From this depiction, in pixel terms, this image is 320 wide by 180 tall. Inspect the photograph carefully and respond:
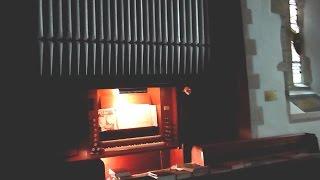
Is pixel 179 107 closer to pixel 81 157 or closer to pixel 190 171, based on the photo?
pixel 190 171

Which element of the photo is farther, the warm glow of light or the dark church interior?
the warm glow of light

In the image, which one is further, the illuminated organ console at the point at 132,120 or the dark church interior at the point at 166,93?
the illuminated organ console at the point at 132,120

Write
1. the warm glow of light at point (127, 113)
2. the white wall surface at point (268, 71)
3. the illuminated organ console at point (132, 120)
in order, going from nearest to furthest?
the illuminated organ console at point (132, 120) → the warm glow of light at point (127, 113) → the white wall surface at point (268, 71)

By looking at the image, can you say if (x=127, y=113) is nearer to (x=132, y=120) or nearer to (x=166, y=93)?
(x=132, y=120)

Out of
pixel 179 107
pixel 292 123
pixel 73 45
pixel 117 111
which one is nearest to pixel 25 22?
pixel 73 45

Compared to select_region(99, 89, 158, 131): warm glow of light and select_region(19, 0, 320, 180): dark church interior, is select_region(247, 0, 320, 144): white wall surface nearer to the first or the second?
select_region(19, 0, 320, 180): dark church interior

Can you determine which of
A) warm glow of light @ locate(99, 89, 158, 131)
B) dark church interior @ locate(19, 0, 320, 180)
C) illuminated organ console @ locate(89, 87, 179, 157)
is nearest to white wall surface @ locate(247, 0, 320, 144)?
dark church interior @ locate(19, 0, 320, 180)

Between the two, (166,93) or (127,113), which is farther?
(166,93)

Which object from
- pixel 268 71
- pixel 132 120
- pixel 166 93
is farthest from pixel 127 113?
pixel 268 71

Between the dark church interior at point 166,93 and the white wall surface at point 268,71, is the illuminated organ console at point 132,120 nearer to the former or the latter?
the dark church interior at point 166,93

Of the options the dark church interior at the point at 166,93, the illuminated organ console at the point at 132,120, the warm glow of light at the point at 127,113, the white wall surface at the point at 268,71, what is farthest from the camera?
the white wall surface at the point at 268,71

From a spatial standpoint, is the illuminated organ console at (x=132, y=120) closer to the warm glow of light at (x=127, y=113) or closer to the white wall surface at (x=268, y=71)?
the warm glow of light at (x=127, y=113)

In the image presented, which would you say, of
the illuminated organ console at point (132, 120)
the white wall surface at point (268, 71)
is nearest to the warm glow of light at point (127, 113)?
the illuminated organ console at point (132, 120)

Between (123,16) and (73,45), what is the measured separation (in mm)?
799
